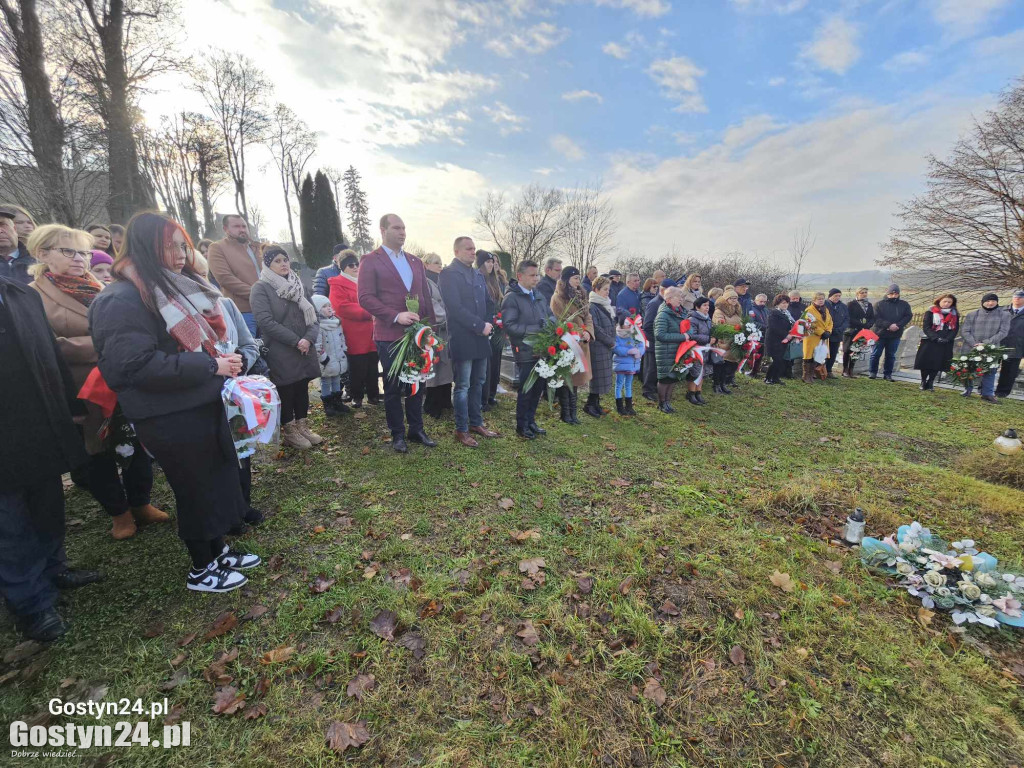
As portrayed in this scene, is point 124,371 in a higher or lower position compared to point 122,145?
lower

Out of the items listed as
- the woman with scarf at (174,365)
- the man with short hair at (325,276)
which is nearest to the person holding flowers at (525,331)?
the man with short hair at (325,276)

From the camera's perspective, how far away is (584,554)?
132 inches

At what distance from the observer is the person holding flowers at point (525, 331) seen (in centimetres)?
578

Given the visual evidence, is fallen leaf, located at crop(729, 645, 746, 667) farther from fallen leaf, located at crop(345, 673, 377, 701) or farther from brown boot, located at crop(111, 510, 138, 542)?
brown boot, located at crop(111, 510, 138, 542)

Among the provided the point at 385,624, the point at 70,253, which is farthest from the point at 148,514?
the point at 385,624

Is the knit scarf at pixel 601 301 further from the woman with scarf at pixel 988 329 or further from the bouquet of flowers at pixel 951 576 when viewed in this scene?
the woman with scarf at pixel 988 329

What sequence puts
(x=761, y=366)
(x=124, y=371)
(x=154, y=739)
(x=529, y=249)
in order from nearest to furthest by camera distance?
(x=154, y=739)
(x=124, y=371)
(x=761, y=366)
(x=529, y=249)

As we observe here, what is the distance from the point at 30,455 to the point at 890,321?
15.5 meters

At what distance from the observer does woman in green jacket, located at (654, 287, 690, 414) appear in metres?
7.18

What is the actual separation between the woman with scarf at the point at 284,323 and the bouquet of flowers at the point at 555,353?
2.81 m

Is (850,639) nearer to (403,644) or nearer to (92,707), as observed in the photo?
(403,644)

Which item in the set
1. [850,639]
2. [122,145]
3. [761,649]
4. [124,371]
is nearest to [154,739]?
[124,371]

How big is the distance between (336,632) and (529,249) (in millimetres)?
39344

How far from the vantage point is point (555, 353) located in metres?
5.71
